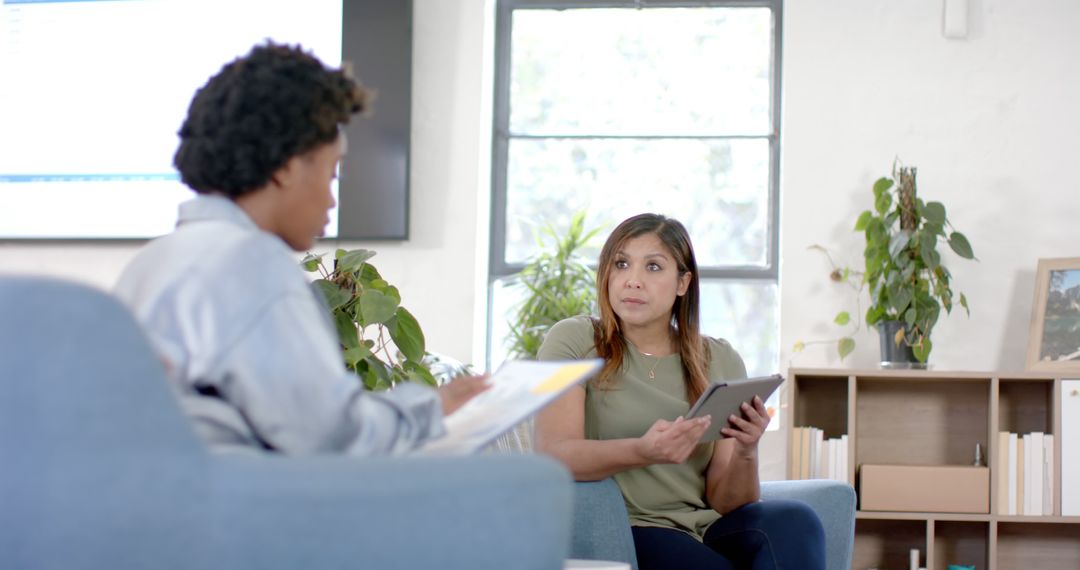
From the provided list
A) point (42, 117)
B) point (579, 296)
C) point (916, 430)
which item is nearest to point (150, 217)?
point (42, 117)

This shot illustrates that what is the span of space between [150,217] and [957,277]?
121 inches

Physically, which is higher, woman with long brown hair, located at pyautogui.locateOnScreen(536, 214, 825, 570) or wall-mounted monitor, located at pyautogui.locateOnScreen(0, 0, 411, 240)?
wall-mounted monitor, located at pyautogui.locateOnScreen(0, 0, 411, 240)

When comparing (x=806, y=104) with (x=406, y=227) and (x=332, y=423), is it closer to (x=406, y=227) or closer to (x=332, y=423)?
(x=406, y=227)

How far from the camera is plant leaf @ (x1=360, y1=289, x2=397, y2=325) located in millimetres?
2868

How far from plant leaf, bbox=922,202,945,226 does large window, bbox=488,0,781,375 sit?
29.3 inches

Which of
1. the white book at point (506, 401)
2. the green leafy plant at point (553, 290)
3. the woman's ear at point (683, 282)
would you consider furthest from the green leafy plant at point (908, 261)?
the white book at point (506, 401)

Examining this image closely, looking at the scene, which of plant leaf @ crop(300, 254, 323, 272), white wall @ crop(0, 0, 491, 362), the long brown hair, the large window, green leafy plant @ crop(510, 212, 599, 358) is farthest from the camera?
the large window

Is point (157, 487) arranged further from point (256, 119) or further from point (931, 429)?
point (931, 429)

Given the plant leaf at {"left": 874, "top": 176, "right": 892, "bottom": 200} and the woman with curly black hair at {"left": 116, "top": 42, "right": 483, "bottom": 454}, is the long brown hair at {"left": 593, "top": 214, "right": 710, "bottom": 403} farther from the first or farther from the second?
the plant leaf at {"left": 874, "top": 176, "right": 892, "bottom": 200}

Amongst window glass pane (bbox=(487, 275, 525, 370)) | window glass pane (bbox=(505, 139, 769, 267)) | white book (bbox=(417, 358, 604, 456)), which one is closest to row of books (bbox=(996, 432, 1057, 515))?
window glass pane (bbox=(505, 139, 769, 267))

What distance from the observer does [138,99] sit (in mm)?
4918

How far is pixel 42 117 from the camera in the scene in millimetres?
4984

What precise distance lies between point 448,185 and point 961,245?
6.19 ft

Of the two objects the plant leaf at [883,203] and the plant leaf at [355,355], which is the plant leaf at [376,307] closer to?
the plant leaf at [355,355]
